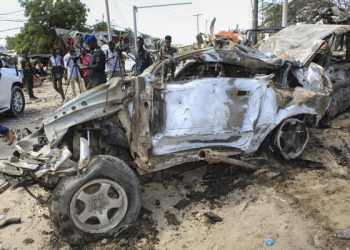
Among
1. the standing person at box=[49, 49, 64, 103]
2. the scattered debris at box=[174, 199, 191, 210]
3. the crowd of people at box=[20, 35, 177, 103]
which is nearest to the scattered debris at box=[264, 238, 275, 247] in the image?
the scattered debris at box=[174, 199, 191, 210]

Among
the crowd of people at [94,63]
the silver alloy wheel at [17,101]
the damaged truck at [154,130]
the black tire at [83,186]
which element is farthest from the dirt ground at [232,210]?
the silver alloy wheel at [17,101]

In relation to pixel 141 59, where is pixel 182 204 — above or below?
below

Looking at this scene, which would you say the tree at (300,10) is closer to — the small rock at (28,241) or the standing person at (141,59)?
the standing person at (141,59)

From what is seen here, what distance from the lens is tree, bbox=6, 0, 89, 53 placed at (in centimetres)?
3375

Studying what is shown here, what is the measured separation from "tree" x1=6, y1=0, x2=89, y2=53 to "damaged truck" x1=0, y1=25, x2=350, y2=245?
31058 mm

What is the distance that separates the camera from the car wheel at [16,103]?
9.71 meters

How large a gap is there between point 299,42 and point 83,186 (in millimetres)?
4636

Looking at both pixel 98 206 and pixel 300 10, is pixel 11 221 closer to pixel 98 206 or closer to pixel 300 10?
pixel 98 206

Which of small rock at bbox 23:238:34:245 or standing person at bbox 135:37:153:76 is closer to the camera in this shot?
small rock at bbox 23:238:34:245

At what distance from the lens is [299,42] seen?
22.0 ft

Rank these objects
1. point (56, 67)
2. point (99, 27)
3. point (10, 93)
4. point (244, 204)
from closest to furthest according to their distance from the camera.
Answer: point (244, 204) < point (10, 93) < point (56, 67) < point (99, 27)

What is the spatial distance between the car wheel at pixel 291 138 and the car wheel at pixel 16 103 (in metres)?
6.87

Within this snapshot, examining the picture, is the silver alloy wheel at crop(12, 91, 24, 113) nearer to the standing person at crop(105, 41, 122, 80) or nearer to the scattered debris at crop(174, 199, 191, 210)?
the standing person at crop(105, 41, 122, 80)

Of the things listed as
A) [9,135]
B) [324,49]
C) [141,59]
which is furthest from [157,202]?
[141,59]
